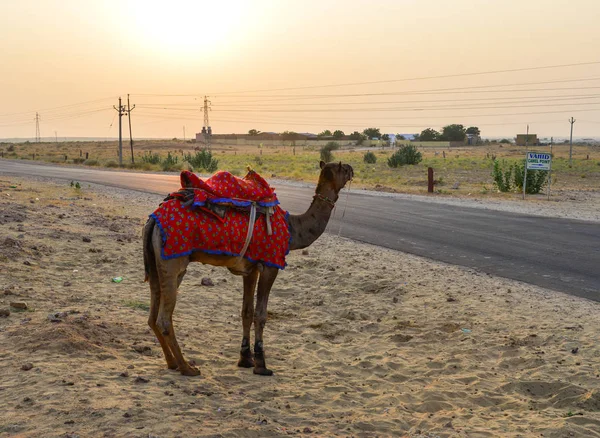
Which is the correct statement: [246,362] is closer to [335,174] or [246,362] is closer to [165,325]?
[165,325]

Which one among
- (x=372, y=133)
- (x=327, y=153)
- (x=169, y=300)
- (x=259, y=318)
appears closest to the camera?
(x=169, y=300)

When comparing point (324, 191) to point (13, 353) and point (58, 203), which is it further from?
point (58, 203)

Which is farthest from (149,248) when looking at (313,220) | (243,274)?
(313,220)

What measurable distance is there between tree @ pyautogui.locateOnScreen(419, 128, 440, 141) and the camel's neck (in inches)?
6474

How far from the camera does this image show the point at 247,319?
7445mm

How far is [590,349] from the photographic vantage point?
816 cm

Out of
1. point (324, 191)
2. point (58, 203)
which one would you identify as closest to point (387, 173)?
point (58, 203)

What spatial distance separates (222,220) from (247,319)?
4.47 ft

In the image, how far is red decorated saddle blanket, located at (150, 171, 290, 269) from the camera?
6.62 m

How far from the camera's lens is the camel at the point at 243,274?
665cm

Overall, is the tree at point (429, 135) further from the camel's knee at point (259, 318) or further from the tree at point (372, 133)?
the camel's knee at point (259, 318)

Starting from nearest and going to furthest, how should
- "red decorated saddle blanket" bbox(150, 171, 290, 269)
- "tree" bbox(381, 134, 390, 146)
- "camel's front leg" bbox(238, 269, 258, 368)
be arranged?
"red decorated saddle blanket" bbox(150, 171, 290, 269) → "camel's front leg" bbox(238, 269, 258, 368) → "tree" bbox(381, 134, 390, 146)

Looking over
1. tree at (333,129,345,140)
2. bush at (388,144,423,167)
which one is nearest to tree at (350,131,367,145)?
tree at (333,129,345,140)

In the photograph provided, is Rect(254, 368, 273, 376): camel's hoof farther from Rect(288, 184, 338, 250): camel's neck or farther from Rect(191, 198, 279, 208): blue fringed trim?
Rect(191, 198, 279, 208): blue fringed trim
